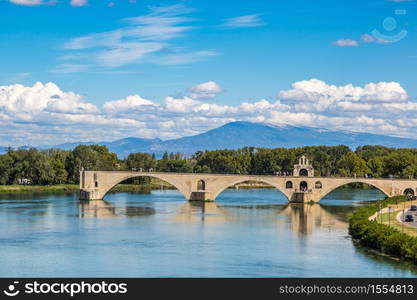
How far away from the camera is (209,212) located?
65.2 metres

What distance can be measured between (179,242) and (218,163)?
7700 centimetres

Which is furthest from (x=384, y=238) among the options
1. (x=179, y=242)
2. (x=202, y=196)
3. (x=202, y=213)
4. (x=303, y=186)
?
(x=303, y=186)

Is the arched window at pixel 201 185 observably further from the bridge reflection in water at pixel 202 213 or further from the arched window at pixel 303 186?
the arched window at pixel 303 186

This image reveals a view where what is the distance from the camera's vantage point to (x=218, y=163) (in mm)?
121375

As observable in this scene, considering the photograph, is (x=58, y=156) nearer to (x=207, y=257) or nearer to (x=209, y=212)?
(x=209, y=212)

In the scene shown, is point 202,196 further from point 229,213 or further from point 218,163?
point 218,163

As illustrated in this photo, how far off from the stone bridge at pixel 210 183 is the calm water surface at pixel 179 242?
702 centimetres

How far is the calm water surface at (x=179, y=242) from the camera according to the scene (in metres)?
35.0

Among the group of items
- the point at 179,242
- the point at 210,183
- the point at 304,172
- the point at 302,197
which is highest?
the point at 304,172

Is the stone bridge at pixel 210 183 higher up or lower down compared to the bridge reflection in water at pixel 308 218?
higher up

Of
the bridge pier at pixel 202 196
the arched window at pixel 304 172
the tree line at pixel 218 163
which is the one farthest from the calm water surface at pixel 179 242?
the tree line at pixel 218 163

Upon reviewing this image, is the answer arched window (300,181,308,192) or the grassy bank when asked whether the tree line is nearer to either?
arched window (300,181,308,192)

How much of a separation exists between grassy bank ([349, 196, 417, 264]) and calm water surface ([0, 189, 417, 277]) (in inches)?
36.8

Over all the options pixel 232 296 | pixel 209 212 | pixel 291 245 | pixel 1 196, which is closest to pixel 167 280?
pixel 232 296
